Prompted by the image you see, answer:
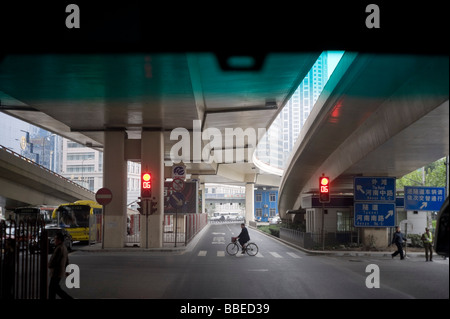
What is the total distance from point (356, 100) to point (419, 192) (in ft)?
29.5

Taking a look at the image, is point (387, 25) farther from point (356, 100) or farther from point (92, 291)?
point (356, 100)

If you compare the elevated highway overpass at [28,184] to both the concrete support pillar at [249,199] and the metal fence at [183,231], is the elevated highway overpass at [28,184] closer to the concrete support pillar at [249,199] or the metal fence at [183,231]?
the metal fence at [183,231]

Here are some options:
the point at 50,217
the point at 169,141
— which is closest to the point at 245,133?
the point at 169,141

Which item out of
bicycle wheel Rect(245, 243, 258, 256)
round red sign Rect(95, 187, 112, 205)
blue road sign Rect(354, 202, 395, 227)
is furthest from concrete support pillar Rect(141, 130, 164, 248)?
blue road sign Rect(354, 202, 395, 227)

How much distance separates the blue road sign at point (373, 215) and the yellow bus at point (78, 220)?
1823 centimetres

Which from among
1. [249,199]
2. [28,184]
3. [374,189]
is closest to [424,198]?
[374,189]

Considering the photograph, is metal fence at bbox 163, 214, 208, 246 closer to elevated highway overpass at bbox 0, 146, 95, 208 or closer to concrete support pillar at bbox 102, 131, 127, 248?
concrete support pillar at bbox 102, 131, 127, 248

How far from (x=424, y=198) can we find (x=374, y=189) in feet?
35.9

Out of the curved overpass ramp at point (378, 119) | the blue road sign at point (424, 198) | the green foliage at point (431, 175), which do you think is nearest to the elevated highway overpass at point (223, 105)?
the curved overpass ramp at point (378, 119)

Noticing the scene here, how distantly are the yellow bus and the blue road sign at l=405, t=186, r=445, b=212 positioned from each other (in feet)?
84.2

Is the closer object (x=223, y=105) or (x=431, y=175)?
(x=431, y=175)

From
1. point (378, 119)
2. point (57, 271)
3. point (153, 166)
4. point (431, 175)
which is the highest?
point (378, 119)

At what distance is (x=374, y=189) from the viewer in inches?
854

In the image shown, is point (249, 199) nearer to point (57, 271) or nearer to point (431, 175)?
point (431, 175)
